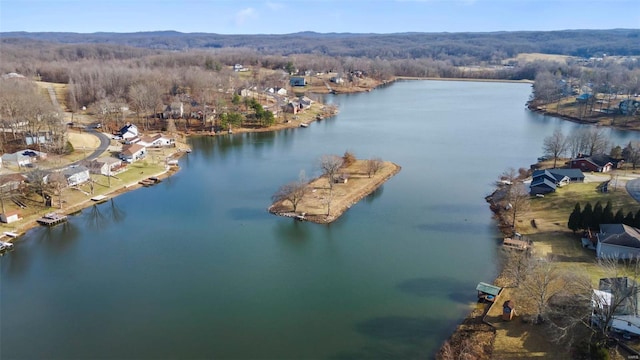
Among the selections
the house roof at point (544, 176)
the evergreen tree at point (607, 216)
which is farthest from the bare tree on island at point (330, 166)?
the evergreen tree at point (607, 216)

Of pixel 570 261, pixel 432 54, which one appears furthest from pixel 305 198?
pixel 432 54

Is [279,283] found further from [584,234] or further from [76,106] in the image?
[76,106]

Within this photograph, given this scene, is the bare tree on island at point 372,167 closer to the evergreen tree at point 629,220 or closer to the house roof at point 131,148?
the evergreen tree at point 629,220

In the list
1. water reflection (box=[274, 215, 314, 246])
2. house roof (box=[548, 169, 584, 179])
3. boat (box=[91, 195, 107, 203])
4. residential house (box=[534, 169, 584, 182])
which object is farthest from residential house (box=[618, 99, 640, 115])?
boat (box=[91, 195, 107, 203])

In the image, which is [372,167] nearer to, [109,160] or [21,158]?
[109,160]

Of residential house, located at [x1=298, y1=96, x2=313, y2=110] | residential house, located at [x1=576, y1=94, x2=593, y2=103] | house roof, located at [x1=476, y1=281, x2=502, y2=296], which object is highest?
residential house, located at [x1=576, y1=94, x2=593, y2=103]

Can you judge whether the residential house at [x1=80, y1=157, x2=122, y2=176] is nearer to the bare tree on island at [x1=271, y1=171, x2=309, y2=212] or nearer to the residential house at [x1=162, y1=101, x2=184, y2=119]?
the bare tree on island at [x1=271, y1=171, x2=309, y2=212]
